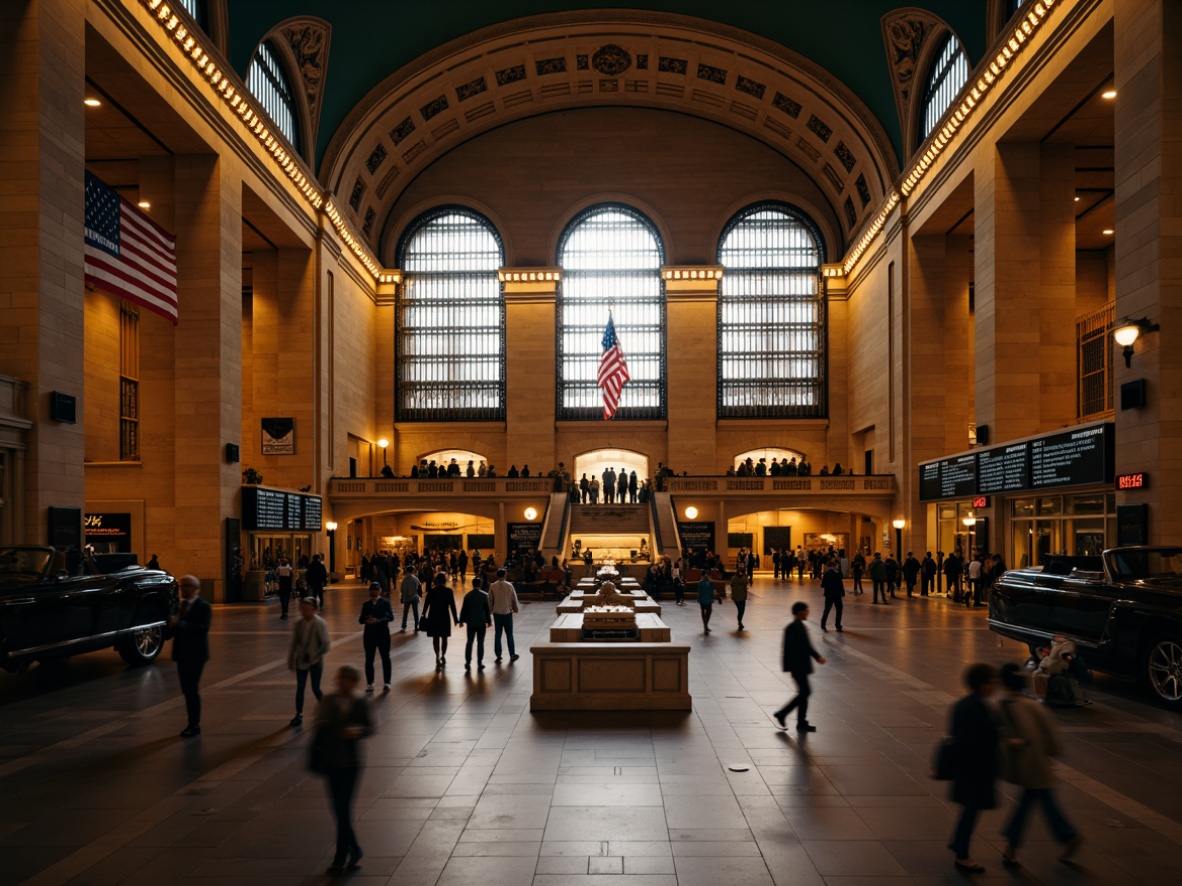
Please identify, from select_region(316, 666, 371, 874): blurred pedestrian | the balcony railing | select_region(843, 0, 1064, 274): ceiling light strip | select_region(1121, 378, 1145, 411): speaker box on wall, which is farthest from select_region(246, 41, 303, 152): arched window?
select_region(316, 666, 371, 874): blurred pedestrian

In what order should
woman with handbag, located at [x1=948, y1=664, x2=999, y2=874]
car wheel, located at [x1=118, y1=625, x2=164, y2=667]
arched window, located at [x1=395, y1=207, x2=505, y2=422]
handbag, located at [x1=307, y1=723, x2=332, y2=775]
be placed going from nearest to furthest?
woman with handbag, located at [x1=948, y1=664, x2=999, y2=874], handbag, located at [x1=307, y1=723, x2=332, y2=775], car wheel, located at [x1=118, y1=625, x2=164, y2=667], arched window, located at [x1=395, y1=207, x2=505, y2=422]

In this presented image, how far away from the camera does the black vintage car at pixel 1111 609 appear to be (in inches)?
428

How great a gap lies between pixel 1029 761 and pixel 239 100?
27452mm

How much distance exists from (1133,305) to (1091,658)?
27.7ft

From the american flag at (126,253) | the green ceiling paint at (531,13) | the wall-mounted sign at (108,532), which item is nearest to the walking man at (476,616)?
the american flag at (126,253)

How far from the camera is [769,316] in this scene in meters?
47.6

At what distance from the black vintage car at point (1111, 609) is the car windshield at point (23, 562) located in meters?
13.2

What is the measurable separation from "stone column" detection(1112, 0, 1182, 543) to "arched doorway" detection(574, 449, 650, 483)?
104 feet

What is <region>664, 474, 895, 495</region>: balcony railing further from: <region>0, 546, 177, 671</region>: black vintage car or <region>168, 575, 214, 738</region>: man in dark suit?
<region>168, 575, 214, 738</region>: man in dark suit

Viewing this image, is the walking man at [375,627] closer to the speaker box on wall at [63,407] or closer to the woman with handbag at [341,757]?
the woman with handbag at [341,757]

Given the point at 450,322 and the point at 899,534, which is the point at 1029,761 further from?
the point at 450,322

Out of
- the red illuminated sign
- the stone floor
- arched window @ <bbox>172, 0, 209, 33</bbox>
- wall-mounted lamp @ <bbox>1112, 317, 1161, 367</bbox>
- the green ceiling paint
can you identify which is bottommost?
the stone floor

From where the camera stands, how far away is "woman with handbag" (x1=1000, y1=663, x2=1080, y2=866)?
5766mm

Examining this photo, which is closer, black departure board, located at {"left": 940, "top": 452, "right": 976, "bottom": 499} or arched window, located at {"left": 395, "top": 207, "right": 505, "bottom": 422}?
black departure board, located at {"left": 940, "top": 452, "right": 976, "bottom": 499}
